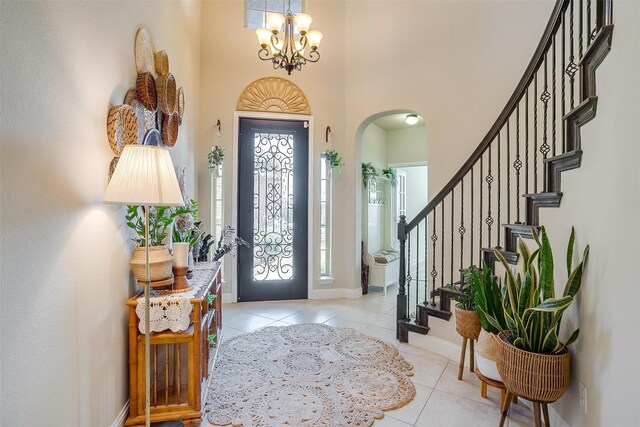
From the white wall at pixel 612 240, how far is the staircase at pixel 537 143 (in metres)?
0.11

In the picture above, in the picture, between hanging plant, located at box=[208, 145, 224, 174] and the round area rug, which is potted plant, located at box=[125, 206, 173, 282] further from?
hanging plant, located at box=[208, 145, 224, 174]

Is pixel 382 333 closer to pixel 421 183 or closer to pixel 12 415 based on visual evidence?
pixel 12 415

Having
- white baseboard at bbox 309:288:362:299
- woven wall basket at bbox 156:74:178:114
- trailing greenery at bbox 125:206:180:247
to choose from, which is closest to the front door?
white baseboard at bbox 309:288:362:299

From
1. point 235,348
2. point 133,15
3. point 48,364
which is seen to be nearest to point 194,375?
point 48,364

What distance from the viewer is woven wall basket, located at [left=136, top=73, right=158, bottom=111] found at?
210cm

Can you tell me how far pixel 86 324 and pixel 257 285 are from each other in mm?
3121

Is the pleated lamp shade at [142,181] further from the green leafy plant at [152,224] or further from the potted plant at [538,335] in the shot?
the potted plant at [538,335]

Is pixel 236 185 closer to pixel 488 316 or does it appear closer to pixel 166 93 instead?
pixel 166 93

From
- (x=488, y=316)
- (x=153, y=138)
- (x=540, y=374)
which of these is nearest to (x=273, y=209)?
(x=153, y=138)

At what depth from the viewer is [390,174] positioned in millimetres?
6305

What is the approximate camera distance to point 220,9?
4480 millimetres

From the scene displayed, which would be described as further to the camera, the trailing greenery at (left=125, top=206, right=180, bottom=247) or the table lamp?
the trailing greenery at (left=125, top=206, right=180, bottom=247)

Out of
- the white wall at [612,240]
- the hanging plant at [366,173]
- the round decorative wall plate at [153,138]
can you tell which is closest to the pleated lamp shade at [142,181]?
the round decorative wall plate at [153,138]

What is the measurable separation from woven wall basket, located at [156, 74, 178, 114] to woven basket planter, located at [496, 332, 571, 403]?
2791 mm
